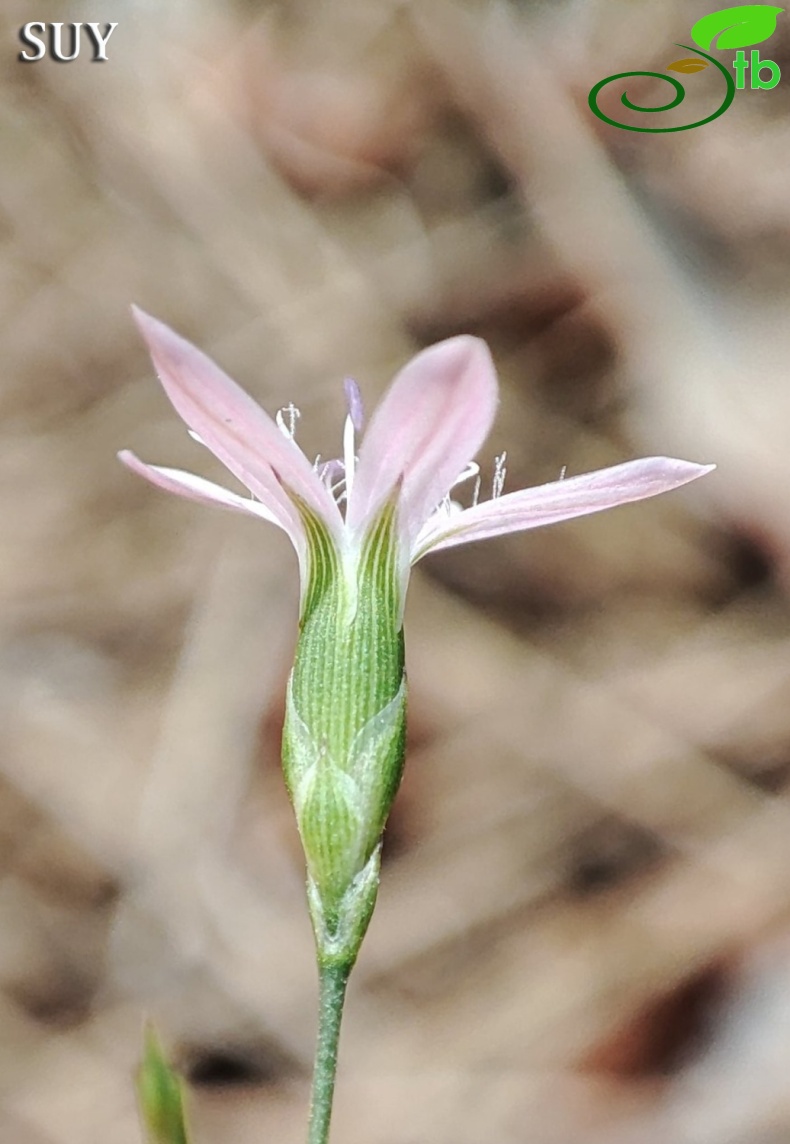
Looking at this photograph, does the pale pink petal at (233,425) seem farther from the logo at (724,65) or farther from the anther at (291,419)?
the logo at (724,65)

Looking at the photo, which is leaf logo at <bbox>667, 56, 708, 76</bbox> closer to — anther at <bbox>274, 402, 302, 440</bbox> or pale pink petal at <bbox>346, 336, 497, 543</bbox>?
anther at <bbox>274, 402, 302, 440</bbox>

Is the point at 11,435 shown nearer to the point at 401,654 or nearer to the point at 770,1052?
the point at 401,654

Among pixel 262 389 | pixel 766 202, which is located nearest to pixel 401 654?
pixel 262 389

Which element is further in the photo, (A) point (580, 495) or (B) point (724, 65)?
(B) point (724, 65)

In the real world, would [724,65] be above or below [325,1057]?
above

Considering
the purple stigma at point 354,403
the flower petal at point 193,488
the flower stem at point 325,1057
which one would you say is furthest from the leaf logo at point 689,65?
the flower stem at point 325,1057

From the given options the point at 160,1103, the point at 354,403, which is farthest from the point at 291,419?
the point at 160,1103

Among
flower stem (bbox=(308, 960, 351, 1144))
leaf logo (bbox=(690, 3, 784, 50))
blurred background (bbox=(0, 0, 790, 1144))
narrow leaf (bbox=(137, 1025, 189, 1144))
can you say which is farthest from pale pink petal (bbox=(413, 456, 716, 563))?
leaf logo (bbox=(690, 3, 784, 50))

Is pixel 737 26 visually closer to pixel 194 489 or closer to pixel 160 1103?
pixel 194 489
